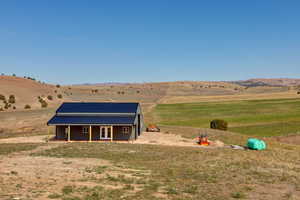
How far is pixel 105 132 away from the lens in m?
38.5

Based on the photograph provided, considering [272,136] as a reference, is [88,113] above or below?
above

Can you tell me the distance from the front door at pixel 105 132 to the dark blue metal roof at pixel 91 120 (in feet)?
3.28

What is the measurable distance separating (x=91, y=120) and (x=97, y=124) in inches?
51.1

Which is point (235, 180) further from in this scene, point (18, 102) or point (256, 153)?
point (18, 102)

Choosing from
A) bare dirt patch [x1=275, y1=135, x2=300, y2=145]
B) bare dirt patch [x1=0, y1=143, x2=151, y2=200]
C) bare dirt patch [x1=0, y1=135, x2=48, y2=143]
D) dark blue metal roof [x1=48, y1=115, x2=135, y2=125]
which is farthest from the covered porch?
bare dirt patch [x1=275, y1=135, x2=300, y2=145]

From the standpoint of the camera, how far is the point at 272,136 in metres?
42.7

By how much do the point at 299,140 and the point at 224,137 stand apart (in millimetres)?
9238

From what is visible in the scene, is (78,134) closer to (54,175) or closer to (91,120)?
(91,120)

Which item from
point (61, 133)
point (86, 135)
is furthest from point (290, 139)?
point (61, 133)

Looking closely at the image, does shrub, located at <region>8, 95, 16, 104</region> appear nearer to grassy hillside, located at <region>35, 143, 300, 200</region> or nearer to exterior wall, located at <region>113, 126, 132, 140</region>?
exterior wall, located at <region>113, 126, 132, 140</region>

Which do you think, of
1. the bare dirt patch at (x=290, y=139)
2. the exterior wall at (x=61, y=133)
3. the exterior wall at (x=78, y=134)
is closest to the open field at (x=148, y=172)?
the bare dirt patch at (x=290, y=139)

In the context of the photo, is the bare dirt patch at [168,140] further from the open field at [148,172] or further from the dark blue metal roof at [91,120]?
the dark blue metal roof at [91,120]

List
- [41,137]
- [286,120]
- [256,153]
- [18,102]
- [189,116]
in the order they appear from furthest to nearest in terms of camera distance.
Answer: [18,102] < [189,116] < [286,120] < [41,137] < [256,153]

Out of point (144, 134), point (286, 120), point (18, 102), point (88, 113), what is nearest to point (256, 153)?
point (144, 134)
